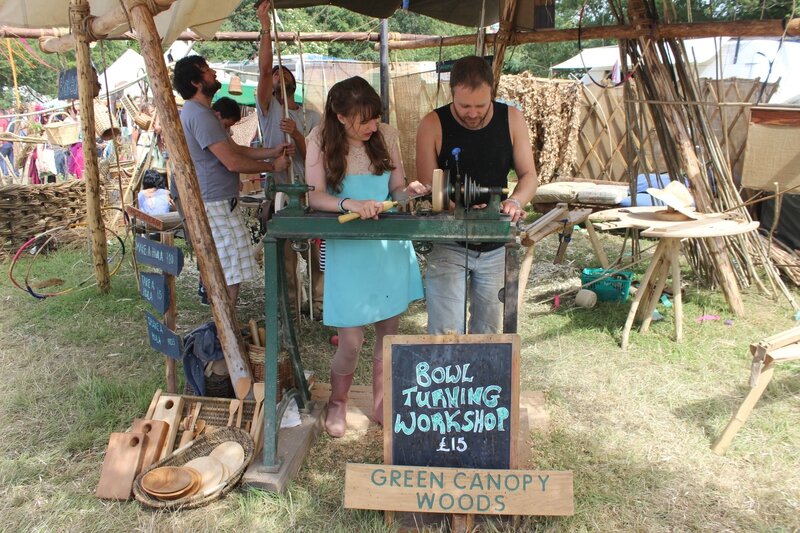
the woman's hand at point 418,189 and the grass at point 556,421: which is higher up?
the woman's hand at point 418,189

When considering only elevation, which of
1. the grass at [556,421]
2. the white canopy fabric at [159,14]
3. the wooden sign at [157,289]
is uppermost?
the white canopy fabric at [159,14]

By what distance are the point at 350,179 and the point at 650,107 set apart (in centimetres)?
326

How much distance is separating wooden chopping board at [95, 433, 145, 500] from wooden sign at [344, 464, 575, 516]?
0.98m

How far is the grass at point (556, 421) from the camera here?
2.32 m

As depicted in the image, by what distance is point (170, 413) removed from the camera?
108 inches

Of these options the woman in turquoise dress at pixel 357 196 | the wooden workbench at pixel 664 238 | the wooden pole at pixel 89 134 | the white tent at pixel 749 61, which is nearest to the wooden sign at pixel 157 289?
the woman in turquoise dress at pixel 357 196

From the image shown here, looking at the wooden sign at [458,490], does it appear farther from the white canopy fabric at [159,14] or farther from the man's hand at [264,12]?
the white canopy fabric at [159,14]

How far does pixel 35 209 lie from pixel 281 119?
4542mm

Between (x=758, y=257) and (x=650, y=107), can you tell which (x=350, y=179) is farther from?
(x=758, y=257)

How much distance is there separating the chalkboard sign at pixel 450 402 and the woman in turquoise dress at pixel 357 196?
38cm

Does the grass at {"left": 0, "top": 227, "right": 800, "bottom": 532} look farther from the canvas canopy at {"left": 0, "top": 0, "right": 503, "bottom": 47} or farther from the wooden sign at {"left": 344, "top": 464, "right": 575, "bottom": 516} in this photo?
the canvas canopy at {"left": 0, "top": 0, "right": 503, "bottom": 47}

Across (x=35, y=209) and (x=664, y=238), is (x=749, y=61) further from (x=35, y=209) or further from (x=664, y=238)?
(x=35, y=209)

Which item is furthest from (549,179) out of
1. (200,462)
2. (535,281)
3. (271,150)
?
(200,462)

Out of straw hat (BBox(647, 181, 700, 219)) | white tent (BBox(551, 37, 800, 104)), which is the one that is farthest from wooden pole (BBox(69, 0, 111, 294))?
white tent (BBox(551, 37, 800, 104))
